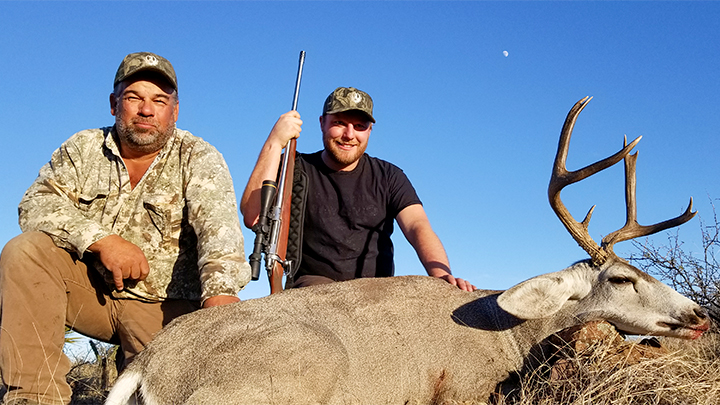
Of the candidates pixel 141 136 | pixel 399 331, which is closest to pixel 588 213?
pixel 399 331

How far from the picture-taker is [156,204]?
6367mm

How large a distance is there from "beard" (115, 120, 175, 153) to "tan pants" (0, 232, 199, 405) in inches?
45.8

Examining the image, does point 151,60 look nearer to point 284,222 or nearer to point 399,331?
point 284,222

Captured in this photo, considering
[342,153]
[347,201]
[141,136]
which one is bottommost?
[347,201]

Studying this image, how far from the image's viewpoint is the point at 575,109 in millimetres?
5785

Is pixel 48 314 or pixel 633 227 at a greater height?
pixel 633 227

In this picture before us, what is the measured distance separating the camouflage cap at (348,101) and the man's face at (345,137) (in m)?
0.10

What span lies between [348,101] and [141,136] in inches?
97.1

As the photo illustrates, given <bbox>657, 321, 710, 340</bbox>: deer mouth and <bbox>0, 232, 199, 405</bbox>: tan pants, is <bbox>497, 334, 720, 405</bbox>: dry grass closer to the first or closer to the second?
<bbox>657, 321, 710, 340</bbox>: deer mouth

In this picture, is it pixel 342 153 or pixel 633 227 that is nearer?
pixel 633 227

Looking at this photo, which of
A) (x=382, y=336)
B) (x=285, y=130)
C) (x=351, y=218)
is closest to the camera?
(x=382, y=336)

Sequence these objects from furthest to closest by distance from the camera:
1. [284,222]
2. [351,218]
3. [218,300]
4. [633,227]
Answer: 1. [351,218]
2. [284,222]
3. [633,227]
4. [218,300]

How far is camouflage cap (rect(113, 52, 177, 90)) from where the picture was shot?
6.50 meters

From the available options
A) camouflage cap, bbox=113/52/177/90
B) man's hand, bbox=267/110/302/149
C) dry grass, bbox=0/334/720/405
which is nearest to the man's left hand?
dry grass, bbox=0/334/720/405
